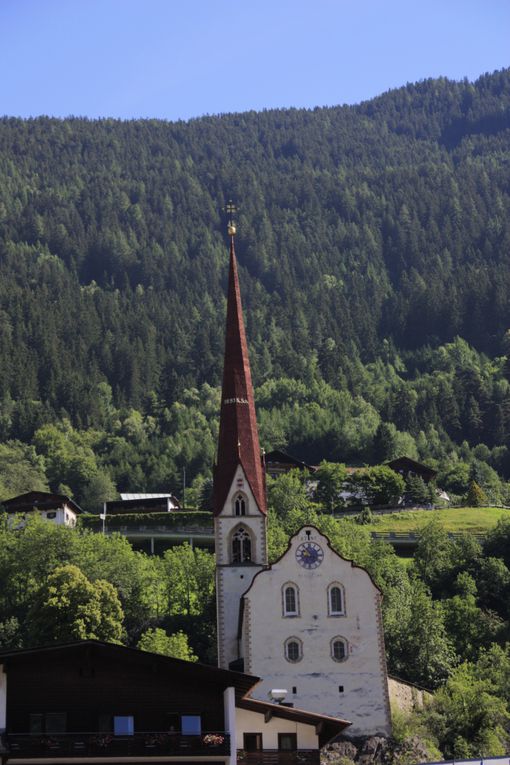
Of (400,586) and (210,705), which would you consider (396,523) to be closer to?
(400,586)

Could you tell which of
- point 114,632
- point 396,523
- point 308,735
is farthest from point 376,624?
point 396,523

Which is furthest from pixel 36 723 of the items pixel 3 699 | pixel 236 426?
pixel 236 426

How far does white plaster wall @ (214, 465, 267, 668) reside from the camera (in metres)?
84.9

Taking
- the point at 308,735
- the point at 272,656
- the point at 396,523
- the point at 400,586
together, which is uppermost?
the point at 396,523

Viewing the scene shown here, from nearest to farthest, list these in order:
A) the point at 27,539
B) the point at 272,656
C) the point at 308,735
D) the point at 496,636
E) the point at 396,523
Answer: the point at 308,735 < the point at 272,656 < the point at 496,636 < the point at 27,539 < the point at 396,523

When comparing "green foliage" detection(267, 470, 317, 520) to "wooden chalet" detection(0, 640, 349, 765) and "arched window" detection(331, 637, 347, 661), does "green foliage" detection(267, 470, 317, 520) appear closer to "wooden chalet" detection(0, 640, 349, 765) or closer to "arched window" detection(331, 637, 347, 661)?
"arched window" detection(331, 637, 347, 661)

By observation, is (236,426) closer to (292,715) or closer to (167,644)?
(167,644)

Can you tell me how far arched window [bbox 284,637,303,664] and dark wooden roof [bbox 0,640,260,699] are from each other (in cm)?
2664

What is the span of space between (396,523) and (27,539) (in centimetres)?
4431

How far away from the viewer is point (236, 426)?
89.3m

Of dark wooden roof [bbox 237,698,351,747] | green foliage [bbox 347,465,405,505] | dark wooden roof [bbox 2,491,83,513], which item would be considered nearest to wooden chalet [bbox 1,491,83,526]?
dark wooden roof [bbox 2,491,83,513]

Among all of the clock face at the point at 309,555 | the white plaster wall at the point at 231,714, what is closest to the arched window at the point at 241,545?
the clock face at the point at 309,555

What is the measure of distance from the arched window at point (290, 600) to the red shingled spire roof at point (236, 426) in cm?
764

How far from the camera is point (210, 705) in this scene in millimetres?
51625
